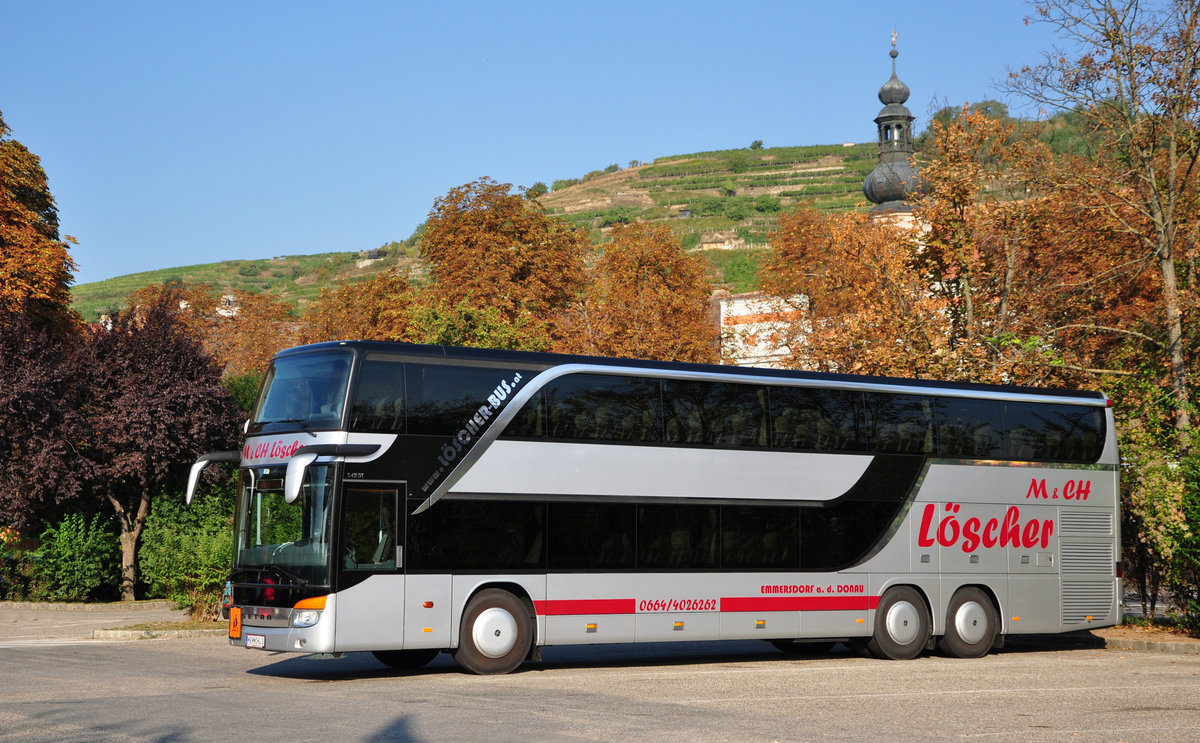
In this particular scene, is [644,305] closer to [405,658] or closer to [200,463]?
[405,658]

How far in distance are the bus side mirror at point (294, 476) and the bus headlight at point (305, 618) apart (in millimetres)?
1337

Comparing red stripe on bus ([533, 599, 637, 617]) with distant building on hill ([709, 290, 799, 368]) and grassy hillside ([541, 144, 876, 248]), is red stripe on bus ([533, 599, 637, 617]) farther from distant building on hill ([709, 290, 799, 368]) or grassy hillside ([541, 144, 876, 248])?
grassy hillside ([541, 144, 876, 248])

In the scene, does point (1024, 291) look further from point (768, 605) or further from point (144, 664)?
point (144, 664)

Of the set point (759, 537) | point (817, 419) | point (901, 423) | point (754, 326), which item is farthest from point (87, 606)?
point (754, 326)

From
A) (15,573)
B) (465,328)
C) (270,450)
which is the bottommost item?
(15,573)

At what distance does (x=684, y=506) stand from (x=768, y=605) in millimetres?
1937

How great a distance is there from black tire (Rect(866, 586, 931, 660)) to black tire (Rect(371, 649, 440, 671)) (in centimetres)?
635

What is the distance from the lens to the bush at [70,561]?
99.7 ft

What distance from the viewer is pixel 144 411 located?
97.0ft

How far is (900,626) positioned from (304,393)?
914 cm

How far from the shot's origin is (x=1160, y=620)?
23375mm

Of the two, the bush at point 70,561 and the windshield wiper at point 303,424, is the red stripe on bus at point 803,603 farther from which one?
the bush at point 70,561

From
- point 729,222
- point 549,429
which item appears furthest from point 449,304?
point 729,222

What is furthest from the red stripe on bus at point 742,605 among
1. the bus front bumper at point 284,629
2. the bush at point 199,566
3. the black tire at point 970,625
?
the bush at point 199,566
